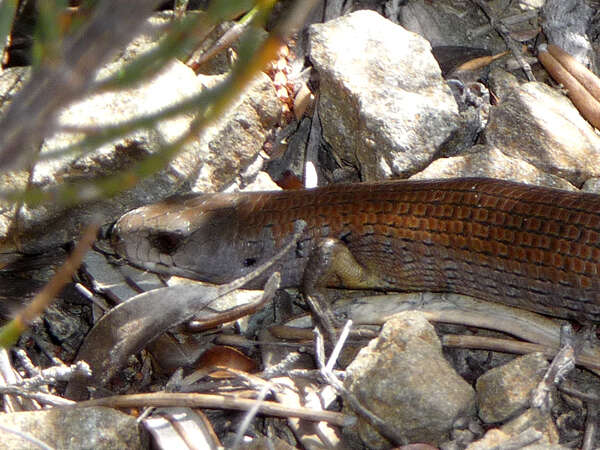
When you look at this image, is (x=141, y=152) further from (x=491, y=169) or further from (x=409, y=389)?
(x=491, y=169)

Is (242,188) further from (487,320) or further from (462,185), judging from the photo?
(487,320)

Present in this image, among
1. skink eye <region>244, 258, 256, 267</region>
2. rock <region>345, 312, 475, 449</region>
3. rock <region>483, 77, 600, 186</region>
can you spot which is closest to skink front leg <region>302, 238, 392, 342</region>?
skink eye <region>244, 258, 256, 267</region>

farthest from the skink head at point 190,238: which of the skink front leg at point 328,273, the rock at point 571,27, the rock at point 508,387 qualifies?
the rock at point 571,27

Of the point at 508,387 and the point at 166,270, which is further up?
the point at 508,387

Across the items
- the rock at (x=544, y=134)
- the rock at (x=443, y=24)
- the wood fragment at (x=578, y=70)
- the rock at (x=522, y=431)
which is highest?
the rock at (x=443, y=24)

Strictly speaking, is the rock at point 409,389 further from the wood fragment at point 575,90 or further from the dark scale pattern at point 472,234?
the wood fragment at point 575,90

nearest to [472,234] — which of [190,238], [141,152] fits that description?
[190,238]

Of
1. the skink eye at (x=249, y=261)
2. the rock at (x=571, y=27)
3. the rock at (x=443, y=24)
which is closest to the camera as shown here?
the skink eye at (x=249, y=261)

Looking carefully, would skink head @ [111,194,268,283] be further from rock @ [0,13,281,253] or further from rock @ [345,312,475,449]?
rock @ [345,312,475,449]
